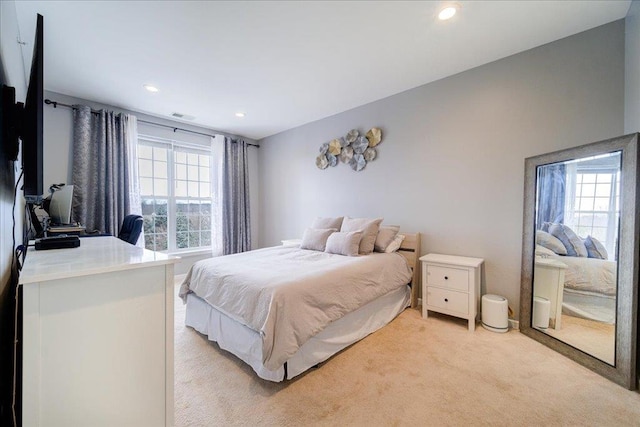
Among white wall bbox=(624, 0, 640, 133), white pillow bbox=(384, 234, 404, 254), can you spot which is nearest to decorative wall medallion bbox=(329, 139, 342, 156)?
white pillow bbox=(384, 234, 404, 254)

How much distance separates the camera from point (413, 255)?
3000mm

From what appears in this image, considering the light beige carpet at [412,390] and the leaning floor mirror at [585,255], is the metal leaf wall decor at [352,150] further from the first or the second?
the light beige carpet at [412,390]

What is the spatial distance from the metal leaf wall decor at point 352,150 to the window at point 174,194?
2.22m

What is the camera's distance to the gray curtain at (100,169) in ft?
10.5

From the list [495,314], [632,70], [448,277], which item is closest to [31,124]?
[448,277]

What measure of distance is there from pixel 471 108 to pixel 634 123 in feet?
3.93

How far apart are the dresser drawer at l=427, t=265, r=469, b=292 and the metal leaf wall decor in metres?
1.69

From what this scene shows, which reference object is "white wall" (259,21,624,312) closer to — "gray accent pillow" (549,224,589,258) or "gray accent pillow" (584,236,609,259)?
"gray accent pillow" (549,224,589,258)

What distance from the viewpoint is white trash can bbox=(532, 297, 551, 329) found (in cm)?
217

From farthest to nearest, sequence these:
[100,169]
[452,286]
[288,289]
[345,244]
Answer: [100,169], [345,244], [452,286], [288,289]

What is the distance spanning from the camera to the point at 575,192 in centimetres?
204

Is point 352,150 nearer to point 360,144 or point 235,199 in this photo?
point 360,144

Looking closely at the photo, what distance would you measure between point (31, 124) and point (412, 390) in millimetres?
2485

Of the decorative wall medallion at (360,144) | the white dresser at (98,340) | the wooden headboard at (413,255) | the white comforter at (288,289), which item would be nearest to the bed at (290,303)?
the white comforter at (288,289)
